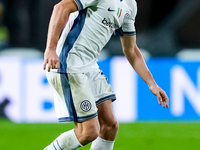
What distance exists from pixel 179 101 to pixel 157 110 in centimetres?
31

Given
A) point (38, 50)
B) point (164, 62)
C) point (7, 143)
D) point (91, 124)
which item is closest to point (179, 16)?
point (164, 62)

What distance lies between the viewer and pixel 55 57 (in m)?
3.23

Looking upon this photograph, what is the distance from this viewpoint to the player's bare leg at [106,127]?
3818 millimetres

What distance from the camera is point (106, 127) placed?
3854 millimetres

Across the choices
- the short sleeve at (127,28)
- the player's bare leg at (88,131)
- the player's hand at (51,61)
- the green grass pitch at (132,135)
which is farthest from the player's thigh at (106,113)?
the green grass pitch at (132,135)

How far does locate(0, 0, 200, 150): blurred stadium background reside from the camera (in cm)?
593

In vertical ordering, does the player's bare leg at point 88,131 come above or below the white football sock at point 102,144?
above

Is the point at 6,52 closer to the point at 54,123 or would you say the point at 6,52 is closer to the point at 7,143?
the point at 54,123

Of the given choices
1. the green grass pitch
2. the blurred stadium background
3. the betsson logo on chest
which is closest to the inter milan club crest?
the betsson logo on chest

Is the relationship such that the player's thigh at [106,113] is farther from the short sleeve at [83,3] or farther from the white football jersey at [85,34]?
the short sleeve at [83,3]

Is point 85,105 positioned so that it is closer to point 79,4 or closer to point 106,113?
point 106,113

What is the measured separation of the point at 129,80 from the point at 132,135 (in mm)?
1273

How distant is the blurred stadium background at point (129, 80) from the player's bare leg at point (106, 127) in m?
1.27

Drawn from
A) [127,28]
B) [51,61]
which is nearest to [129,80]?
[127,28]
